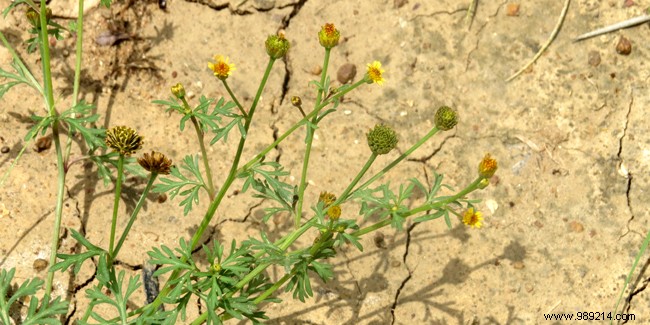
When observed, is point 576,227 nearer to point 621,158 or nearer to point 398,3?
point 621,158

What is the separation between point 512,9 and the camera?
4.83 m

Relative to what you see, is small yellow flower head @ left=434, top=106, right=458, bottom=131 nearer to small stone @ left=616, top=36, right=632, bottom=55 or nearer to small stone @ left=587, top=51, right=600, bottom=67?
small stone @ left=587, top=51, right=600, bottom=67

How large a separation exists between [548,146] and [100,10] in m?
3.02

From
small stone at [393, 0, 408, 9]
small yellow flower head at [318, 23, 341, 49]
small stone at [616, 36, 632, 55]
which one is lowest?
small yellow flower head at [318, 23, 341, 49]

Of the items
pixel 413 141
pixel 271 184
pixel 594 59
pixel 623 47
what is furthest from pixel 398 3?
pixel 271 184

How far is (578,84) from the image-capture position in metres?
4.66

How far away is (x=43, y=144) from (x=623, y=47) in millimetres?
3742

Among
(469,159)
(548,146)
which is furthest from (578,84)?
(469,159)

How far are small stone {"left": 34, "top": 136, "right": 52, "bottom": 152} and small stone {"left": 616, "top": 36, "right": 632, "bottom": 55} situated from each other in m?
3.68

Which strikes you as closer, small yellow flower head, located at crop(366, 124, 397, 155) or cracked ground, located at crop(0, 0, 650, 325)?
small yellow flower head, located at crop(366, 124, 397, 155)

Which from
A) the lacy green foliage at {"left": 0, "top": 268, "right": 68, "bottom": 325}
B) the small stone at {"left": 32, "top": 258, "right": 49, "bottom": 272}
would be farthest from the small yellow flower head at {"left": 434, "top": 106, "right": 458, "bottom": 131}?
the small stone at {"left": 32, "top": 258, "right": 49, "bottom": 272}

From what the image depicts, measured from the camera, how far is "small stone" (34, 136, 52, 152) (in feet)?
13.8

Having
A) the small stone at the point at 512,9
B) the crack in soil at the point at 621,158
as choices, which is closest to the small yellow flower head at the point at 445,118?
the crack in soil at the point at 621,158

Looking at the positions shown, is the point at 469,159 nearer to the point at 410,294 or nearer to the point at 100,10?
the point at 410,294
